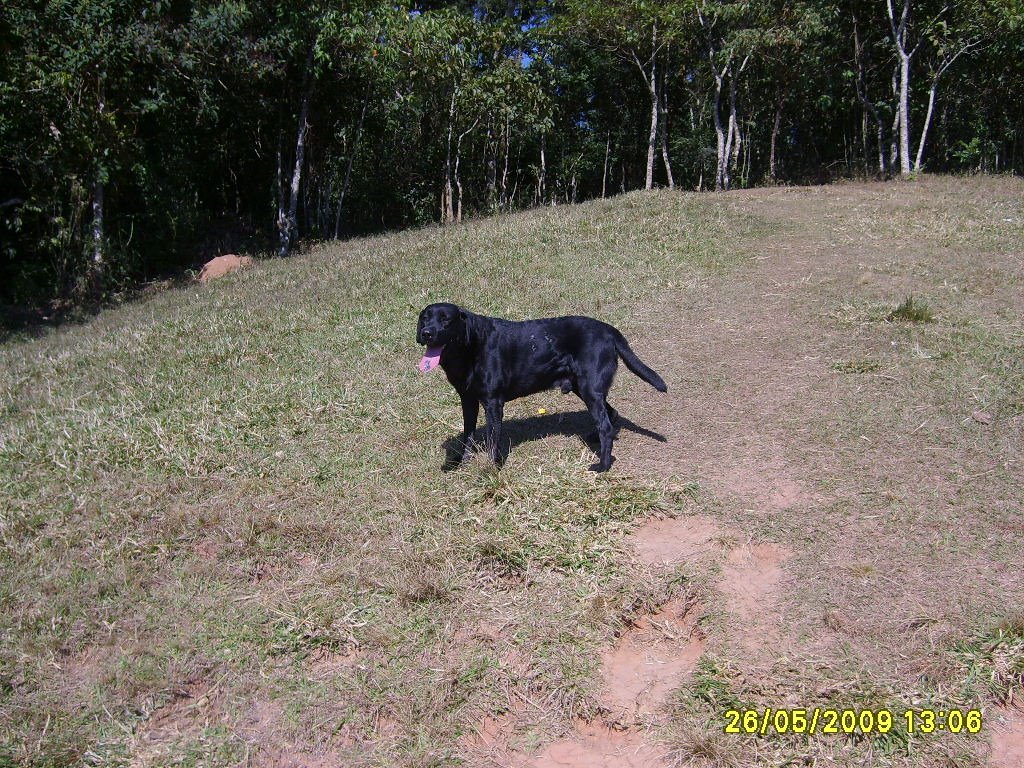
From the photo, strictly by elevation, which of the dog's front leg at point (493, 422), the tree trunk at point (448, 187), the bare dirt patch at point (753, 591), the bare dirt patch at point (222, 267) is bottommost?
the bare dirt patch at point (753, 591)

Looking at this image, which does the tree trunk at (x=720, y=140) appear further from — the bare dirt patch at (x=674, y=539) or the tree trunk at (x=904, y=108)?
the bare dirt patch at (x=674, y=539)

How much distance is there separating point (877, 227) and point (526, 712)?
11669 mm

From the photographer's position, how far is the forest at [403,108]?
14.0 metres

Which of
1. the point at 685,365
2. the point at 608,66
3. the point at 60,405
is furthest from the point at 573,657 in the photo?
the point at 608,66

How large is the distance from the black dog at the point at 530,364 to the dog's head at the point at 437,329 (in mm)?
99

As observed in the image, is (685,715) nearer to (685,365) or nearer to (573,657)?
(573,657)

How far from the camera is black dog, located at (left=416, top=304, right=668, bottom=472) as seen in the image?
5266 millimetres

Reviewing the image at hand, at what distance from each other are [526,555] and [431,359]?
1.43 metres

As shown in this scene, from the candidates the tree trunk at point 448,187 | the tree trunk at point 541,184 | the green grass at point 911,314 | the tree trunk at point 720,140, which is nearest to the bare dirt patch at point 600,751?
the green grass at point 911,314

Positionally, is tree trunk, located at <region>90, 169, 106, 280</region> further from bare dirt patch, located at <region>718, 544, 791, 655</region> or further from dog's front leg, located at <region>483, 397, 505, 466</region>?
bare dirt patch, located at <region>718, 544, 791, 655</region>

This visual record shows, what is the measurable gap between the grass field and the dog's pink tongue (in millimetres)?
974

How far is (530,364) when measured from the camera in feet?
17.7

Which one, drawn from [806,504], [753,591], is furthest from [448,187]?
[753,591]
